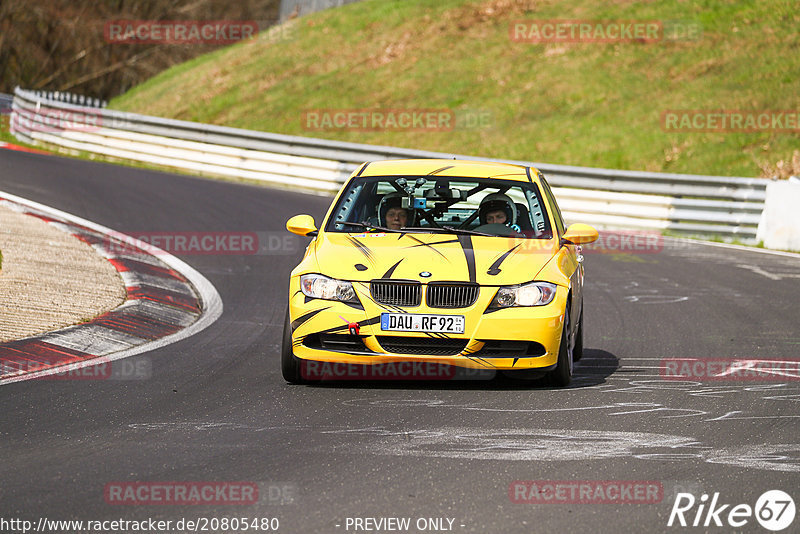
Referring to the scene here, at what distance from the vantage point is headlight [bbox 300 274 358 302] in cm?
773

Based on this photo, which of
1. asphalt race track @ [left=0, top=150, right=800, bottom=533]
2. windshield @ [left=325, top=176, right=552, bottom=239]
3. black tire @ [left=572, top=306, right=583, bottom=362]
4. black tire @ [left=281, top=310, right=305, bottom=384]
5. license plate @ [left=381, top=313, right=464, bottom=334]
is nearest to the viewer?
asphalt race track @ [left=0, top=150, right=800, bottom=533]

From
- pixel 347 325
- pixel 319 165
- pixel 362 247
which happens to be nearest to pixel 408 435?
pixel 347 325

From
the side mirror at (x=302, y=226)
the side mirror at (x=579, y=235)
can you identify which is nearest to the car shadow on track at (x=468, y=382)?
the side mirror at (x=579, y=235)

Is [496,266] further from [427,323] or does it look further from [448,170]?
[448,170]

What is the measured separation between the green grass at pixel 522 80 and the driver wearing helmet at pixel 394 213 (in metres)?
16.5

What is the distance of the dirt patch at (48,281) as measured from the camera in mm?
9617

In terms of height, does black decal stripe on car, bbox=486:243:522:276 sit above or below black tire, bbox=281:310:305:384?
above

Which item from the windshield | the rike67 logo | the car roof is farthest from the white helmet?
the rike67 logo

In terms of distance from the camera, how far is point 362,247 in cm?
816

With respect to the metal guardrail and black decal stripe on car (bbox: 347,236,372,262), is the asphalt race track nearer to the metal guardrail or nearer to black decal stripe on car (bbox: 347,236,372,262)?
black decal stripe on car (bbox: 347,236,372,262)

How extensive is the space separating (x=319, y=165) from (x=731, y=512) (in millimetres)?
19732

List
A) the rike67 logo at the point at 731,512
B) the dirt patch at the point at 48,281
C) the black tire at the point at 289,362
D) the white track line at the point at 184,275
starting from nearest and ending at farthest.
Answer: the rike67 logo at the point at 731,512 → the black tire at the point at 289,362 → the white track line at the point at 184,275 → the dirt patch at the point at 48,281

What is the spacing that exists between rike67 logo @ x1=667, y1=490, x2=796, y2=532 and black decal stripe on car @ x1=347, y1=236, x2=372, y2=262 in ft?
10.9

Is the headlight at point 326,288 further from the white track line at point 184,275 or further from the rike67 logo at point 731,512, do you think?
the rike67 logo at point 731,512
